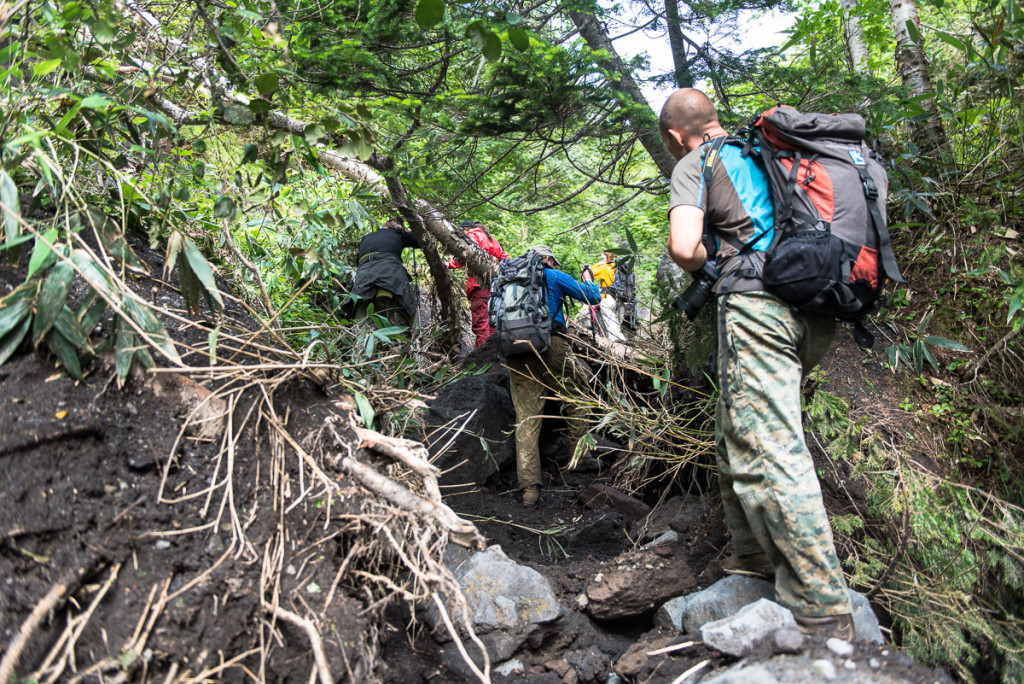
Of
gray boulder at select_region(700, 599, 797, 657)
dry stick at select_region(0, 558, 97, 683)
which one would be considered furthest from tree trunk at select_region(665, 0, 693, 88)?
dry stick at select_region(0, 558, 97, 683)

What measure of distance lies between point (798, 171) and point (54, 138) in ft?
10.2

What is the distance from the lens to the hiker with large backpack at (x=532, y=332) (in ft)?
17.6

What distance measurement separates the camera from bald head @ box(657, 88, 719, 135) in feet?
9.56

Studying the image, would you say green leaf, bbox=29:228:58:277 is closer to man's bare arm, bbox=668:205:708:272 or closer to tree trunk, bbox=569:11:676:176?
man's bare arm, bbox=668:205:708:272

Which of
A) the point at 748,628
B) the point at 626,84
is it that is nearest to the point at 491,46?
the point at 748,628

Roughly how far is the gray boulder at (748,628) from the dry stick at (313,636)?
4.75 ft

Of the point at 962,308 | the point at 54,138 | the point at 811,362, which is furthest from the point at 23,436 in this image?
→ the point at 962,308

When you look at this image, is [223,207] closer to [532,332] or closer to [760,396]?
[760,396]

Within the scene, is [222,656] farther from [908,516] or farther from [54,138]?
[908,516]

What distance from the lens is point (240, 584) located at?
207cm

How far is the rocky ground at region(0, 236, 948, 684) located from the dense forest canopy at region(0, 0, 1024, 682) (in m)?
0.26

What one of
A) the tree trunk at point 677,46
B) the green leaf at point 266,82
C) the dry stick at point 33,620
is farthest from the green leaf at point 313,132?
the tree trunk at point 677,46

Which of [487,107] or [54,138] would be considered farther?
[487,107]

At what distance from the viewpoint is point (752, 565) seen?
287cm
